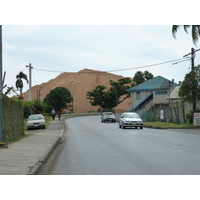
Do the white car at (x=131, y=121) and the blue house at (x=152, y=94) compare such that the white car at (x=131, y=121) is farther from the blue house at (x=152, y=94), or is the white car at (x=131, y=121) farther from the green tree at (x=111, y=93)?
the green tree at (x=111, y=93)

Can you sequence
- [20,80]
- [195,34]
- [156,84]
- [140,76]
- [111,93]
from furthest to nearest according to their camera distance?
[140,76] → [111,93] → [20,80] → [156,84] → [195,34]

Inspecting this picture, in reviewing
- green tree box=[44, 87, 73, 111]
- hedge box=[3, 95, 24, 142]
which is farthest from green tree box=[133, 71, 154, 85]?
hedge box=[3, 95, 24, 142]

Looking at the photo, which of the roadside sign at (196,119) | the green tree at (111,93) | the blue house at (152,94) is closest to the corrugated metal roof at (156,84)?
the blue house at (152,94)

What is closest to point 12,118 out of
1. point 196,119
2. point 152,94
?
point 196,119

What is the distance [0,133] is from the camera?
13.9 meters

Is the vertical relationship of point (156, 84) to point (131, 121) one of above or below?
above

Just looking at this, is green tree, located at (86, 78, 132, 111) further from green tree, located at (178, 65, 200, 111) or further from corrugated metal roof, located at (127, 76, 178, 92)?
green tree, located at (178, 65, 200, 111)

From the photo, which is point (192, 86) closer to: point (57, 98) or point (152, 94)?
point (152, 94)

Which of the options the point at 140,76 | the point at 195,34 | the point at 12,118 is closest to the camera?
the point at 12,118

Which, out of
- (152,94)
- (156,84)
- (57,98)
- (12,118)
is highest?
(156,84)

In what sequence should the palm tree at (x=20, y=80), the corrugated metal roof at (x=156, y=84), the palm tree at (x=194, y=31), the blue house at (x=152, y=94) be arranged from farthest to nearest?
the palm tree at (x=20, y=80), the corrugated metal roof at (x=156, y=84), the blue house at (x=152, y=94), the palm tree at (x=194, y=31)

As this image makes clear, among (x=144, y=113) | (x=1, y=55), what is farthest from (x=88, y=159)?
(x=144, y=113)
